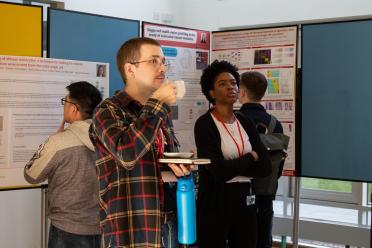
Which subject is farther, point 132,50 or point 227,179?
point 227,179

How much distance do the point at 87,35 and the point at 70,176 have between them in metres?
1.20

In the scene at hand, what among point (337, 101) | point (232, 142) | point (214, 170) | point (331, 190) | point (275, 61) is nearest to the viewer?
point (214, 170)

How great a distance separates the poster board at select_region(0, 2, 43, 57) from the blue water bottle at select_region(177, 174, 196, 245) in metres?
1.65

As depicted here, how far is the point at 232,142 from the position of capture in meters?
2.52

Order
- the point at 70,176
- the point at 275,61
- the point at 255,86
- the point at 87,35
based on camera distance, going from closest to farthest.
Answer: the point at 70,176
the point at 255,86
the point at 87,35
the point at 275,61

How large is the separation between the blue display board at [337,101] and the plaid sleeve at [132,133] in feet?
6.98

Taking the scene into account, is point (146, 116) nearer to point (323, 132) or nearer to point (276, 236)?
point (323, 132)

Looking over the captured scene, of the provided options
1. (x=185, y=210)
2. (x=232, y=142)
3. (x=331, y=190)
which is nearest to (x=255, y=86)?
(x=232, y=142)

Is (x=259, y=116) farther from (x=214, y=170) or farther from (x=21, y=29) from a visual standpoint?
(x=21, y=29)

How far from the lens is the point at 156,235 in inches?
59.2

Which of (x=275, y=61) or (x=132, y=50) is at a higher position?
(x=275, y=61)

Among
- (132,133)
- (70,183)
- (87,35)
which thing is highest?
(87,35)

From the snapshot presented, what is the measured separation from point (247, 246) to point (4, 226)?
228cm

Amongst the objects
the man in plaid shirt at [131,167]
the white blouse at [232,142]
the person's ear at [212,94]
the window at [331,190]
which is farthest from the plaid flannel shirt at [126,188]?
the window at [331,190]
